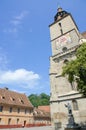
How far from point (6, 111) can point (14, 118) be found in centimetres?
295

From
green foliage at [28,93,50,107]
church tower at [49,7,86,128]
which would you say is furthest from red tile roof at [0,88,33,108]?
green foliage at [28,93,50,107]

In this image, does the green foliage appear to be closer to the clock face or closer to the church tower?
the church tower

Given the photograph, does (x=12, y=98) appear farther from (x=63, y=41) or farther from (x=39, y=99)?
(x=39, y=99)

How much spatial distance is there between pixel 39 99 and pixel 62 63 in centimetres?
6012

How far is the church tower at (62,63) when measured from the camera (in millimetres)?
24484

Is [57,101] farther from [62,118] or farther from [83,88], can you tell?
[83,88]

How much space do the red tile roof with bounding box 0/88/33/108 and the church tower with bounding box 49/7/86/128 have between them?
14.1 metres

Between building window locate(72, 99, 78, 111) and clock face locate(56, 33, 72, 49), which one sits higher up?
clock face locate(56, 33, 72, 49)

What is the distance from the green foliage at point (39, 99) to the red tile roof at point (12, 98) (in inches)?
1451

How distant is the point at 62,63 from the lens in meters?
27.8

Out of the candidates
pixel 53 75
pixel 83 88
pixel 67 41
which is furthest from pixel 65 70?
pixel 67 41

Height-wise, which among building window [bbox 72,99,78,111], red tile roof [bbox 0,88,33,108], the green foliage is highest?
the green foliage

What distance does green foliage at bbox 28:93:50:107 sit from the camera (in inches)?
3199

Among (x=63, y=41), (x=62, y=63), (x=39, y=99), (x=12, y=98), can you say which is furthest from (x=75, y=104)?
(x=39, y=99)
